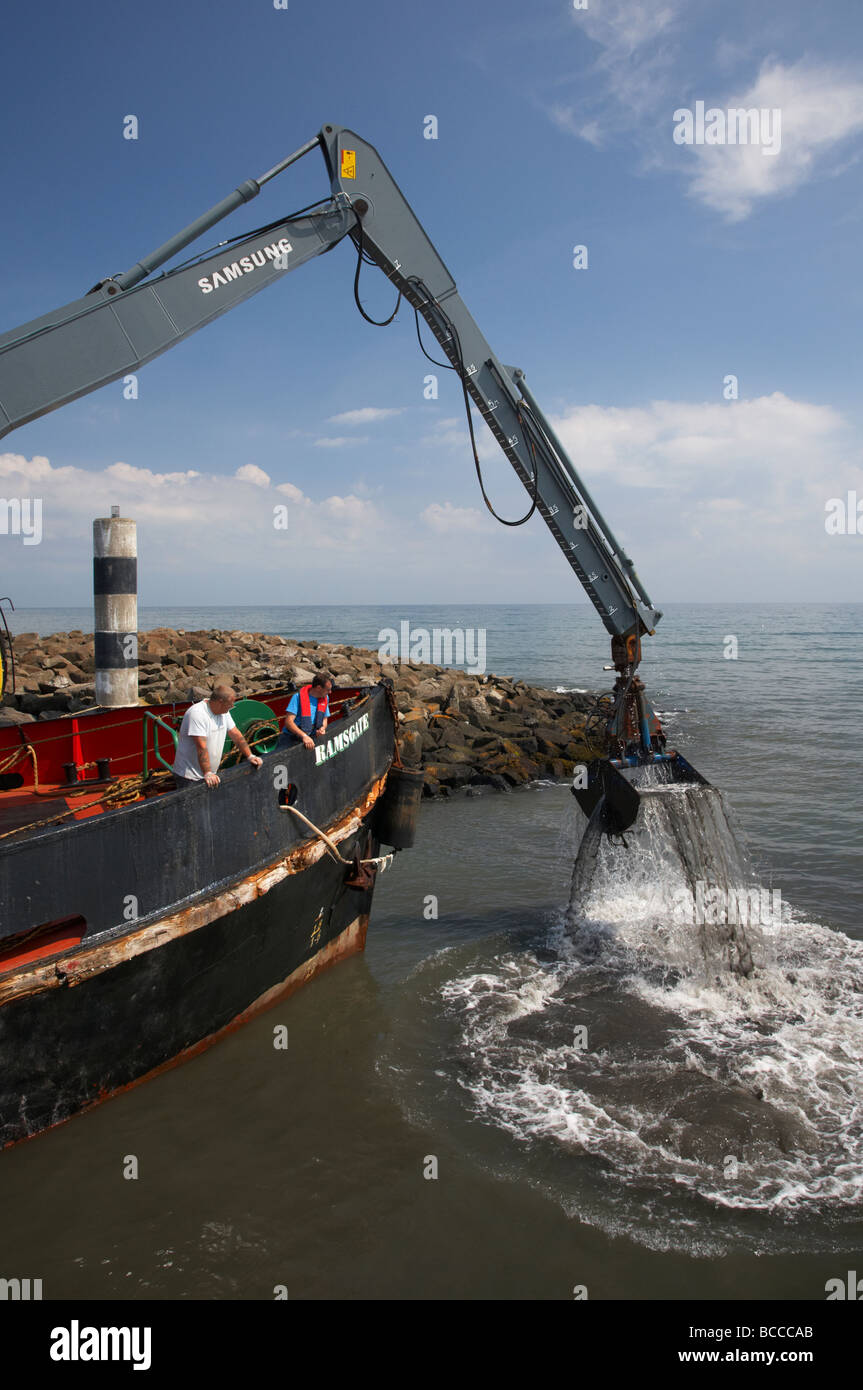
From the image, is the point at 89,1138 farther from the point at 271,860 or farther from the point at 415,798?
the point at 415,798

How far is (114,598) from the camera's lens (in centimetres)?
876

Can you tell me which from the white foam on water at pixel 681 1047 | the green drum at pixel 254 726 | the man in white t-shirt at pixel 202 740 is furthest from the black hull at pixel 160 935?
the white foam on water at pixel 681 1047

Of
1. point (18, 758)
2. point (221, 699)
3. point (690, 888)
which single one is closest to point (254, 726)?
point (221, 699)

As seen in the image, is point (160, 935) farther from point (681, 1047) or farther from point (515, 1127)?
point (681, 1047)

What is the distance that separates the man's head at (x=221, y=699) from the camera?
19.1 ft

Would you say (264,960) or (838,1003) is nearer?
(264,960)

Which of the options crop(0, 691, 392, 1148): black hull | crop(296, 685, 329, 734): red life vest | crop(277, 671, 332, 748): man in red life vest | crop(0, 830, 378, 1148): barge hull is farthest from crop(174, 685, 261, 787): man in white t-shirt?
crop(296, 685, 329, 734): red life vest

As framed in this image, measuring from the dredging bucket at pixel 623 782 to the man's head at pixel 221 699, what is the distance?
351cm

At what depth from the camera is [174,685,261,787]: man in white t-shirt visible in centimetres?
575

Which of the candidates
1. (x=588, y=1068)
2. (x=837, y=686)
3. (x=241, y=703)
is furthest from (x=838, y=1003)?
(x=837, y=686)

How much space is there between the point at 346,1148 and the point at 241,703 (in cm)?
405

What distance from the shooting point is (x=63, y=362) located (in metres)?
5.58

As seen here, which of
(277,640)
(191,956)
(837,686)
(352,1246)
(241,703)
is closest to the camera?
(352,1246)

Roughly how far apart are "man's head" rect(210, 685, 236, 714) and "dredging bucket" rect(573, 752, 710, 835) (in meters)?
3.51
